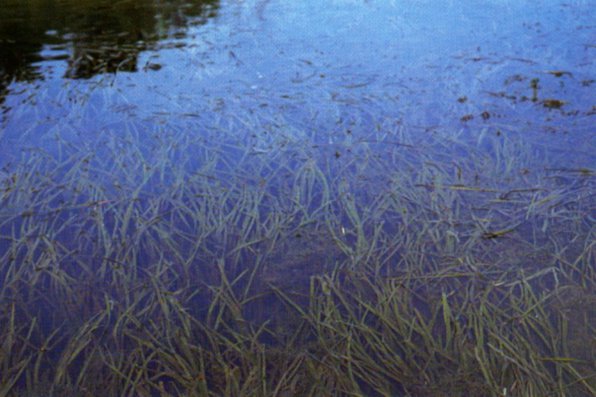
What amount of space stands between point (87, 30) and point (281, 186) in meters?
3.47

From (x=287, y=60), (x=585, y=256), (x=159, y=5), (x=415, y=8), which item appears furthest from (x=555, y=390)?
(x=159, y=5)

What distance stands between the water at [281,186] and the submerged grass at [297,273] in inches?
0.4

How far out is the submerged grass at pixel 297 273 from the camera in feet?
6.42

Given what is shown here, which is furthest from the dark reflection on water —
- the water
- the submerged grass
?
the submerged grass

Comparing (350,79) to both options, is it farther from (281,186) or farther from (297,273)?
(297,273)

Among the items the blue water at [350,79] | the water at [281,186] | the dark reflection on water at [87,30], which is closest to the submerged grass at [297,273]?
the water at [281,186]

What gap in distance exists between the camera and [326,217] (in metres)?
2.73

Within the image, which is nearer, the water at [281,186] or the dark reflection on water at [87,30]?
the water at [281,186]

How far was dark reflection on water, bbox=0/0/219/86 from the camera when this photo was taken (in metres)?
4.76

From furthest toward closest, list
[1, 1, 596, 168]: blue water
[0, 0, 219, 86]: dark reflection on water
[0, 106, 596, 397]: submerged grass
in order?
1. [0, 0, 219, 86]: dark reflection on water
2. [1, 1, 596, 168]: blue water
3. [0, 106, 596, 397]: submerged grass

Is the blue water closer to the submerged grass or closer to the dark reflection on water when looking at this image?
the dark reflection on water

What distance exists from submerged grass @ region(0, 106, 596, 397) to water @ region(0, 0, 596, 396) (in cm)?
1

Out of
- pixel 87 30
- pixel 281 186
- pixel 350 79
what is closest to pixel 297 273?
pixel 281 186

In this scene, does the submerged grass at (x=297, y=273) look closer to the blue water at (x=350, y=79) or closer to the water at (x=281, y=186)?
the water at (x=281, y=186)
